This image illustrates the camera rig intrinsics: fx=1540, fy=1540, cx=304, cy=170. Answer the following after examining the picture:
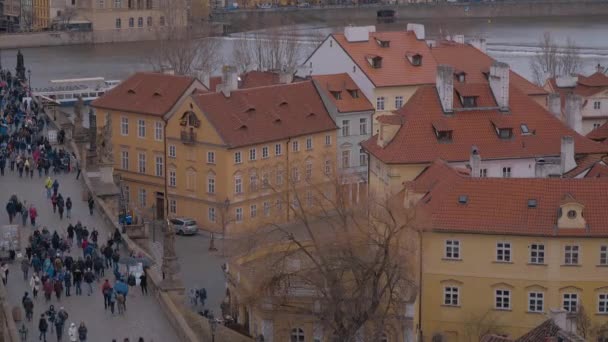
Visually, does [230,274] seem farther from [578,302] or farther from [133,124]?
[133,124]

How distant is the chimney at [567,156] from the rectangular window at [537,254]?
4.98 meters

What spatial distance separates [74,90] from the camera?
65.4 meters

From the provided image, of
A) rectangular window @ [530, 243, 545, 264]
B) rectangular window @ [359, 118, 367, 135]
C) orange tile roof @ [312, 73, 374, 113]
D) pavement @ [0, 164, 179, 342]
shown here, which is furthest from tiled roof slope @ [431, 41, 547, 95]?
pavement @ [0, 164, 179, 342]

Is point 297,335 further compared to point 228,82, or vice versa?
point 228,82

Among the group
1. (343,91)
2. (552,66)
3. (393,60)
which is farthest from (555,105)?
(552,66)

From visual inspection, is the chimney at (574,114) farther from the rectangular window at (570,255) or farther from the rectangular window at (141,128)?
the rectangular window at (141,128)

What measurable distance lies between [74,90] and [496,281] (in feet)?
130

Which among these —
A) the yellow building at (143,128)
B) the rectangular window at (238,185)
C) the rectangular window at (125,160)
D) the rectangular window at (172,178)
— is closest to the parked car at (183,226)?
the rectangular window at (238,185)

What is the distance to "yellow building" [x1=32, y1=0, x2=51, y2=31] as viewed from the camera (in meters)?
107

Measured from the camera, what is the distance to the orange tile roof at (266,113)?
39875 mm

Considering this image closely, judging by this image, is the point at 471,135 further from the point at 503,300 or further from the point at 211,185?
the point at 503,300

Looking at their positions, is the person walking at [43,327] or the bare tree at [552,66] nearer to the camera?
the person walking at [43,327]

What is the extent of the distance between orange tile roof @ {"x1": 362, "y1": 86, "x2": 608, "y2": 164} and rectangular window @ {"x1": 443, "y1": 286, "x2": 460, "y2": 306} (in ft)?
20.3

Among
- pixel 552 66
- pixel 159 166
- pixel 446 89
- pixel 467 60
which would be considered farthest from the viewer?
pixel 552 66
